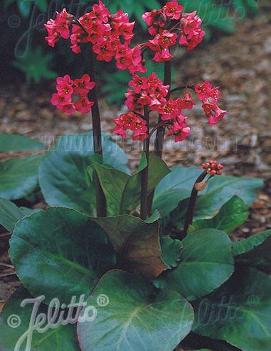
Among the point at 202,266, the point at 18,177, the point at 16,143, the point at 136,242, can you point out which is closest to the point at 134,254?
the point at 136,242

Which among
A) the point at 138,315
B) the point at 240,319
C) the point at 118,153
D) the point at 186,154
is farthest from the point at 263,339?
the point at 186,154

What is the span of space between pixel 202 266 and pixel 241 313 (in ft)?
0.72

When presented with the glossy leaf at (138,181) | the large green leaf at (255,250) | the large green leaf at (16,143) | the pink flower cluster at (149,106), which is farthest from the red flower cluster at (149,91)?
the large green leaf at (16,143)

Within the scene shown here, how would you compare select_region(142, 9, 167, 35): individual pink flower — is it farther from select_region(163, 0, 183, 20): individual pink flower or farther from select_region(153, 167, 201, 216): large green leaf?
select_region(153, 167, 201, 216): large green leaf

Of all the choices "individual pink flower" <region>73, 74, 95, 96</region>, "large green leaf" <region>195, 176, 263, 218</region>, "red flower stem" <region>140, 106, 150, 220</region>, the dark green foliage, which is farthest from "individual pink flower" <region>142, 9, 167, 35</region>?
the dark green foliage

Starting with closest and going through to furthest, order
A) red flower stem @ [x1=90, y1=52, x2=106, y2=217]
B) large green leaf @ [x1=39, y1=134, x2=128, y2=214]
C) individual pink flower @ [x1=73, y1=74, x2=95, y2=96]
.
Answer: individual pink flower @ [x1=73, y1=74, x2=95, y2=96]
red flower stem @ [x1=90, y1=52, x2=106, y2=217]
large green leaf @ [x1=39, y1=134, x2=128, y2=214]

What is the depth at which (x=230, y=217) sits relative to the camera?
9.29 ft

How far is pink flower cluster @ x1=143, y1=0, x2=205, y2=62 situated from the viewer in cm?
227

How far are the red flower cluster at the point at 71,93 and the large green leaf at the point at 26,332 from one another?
681 millimetres

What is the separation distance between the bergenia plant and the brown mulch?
0.61 m

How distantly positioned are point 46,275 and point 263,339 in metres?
0.77

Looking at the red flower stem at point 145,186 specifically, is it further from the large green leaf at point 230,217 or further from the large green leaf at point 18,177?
the large green leaf at point 18,177

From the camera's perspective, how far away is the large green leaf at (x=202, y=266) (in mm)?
2457

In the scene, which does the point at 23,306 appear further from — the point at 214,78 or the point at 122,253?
the point at 214,78
